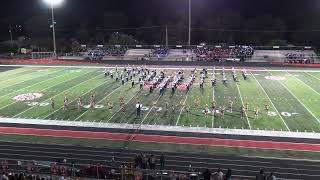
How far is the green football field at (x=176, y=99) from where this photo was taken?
23719 millimetres

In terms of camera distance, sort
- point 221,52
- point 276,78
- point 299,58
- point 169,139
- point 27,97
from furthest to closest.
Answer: point 221,52 → point 299,58 → point 276,78 → point 27,97 → point 169,139

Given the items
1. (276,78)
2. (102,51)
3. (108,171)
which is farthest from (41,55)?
(108,171)

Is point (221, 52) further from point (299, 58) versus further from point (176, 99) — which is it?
point (176, 99)

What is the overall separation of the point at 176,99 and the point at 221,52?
2745cm

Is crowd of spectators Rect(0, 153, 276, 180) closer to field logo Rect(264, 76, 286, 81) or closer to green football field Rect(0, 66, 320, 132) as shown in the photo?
green football field Rect(0, 66, 320, 132)

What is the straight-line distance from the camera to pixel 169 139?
20625 millimetres

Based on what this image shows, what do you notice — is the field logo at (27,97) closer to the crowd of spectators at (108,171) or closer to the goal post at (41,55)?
the crowd of spectators at (108,171)

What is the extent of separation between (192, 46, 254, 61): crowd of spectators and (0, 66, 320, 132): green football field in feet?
36.2

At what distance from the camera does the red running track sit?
19.2 meters

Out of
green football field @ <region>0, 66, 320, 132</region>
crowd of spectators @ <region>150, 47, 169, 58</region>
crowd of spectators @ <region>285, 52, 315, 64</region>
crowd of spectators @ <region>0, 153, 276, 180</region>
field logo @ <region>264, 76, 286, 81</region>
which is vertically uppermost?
crowd of spectators @ <region>150, 47, 169, 58</region>

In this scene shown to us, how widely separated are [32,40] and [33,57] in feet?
70.9

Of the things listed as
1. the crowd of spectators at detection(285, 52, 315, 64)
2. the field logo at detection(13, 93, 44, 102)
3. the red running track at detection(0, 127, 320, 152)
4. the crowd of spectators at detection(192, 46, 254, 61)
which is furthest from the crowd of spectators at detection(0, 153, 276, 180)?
the crowd of spectators at detection(285, 52, 315, 64)

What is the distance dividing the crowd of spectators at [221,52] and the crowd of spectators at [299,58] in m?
5.01

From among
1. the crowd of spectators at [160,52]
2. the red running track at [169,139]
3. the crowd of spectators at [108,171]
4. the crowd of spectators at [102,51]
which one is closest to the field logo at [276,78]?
the red running track at [169,139]
